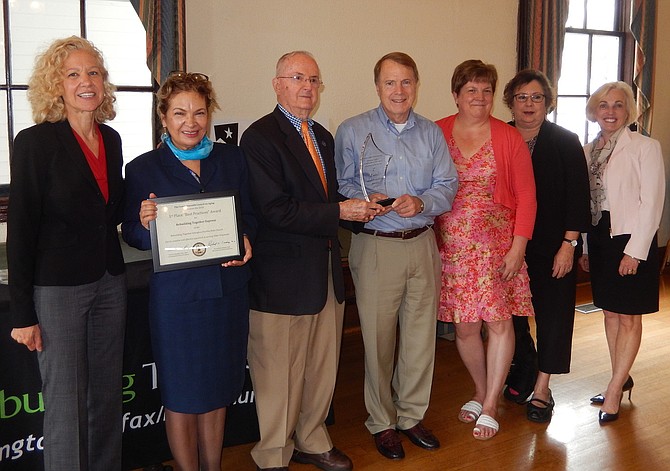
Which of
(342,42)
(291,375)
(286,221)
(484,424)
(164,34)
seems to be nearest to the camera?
(286,221)

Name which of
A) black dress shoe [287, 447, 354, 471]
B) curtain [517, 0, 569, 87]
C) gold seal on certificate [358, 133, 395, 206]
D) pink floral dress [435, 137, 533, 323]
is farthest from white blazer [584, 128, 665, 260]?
curtain [517, 0, 569, 87]

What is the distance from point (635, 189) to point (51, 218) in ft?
8.46

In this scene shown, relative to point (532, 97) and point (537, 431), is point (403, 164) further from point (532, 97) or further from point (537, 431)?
point (537, 431)

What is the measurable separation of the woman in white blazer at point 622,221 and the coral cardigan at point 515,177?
1.53 feet

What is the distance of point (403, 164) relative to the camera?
2.78 m

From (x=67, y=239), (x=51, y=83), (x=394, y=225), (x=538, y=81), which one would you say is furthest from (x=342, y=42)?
(x=67, y=239)

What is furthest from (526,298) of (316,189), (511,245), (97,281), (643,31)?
(643,31)

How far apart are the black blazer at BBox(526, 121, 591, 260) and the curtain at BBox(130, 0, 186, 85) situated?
2.04 metres

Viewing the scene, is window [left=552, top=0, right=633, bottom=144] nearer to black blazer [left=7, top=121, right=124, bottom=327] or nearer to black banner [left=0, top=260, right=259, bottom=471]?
black banner [left=0, top=260, right=259, bottom=471]

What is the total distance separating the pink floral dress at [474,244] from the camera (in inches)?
118

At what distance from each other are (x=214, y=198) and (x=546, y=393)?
2.11 m

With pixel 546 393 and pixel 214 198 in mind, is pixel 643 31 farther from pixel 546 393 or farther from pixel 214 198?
pixel 214 198

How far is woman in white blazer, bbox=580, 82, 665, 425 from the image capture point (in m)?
3.19

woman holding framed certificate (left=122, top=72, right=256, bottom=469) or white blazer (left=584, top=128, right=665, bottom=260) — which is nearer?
woman holding framed certificate (left=122, top=72, right=256, bottom=469)
